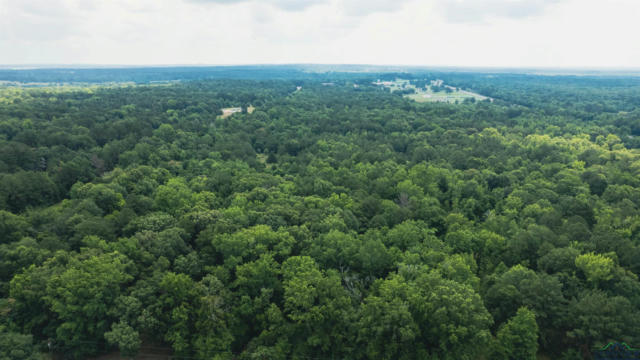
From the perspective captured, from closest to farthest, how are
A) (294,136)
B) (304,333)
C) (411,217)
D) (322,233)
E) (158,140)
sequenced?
(304,333) < (322,233) < (411,217) < (158,140) < (294,136)

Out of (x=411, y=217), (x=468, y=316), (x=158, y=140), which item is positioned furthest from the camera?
(x=158, y=140)

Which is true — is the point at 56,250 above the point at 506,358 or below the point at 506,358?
above

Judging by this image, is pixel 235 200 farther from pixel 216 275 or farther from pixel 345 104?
pixel 345 104

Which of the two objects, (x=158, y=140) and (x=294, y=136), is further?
(x=294, y=136)

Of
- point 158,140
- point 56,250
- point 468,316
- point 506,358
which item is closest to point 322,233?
point 468,316

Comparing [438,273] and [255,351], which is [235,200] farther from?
[438,273]

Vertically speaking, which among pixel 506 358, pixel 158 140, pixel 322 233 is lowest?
pixel 506 358
